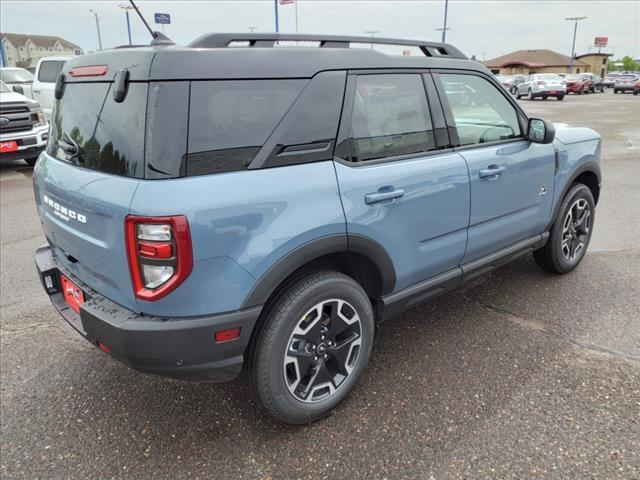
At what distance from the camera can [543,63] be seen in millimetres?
86625

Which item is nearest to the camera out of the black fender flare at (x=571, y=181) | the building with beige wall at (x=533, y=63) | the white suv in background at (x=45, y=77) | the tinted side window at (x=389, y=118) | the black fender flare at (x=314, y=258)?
the black fender flare at (x=314, y=258)

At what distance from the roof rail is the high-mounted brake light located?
1.57ft

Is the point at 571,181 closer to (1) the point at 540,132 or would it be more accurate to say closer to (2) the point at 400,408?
(1) the point at 540,132

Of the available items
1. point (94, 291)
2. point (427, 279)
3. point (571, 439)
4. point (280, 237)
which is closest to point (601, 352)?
point (571, 439)

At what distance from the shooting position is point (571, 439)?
2352 millimetres

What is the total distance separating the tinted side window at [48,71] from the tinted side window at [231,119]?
12.5 m

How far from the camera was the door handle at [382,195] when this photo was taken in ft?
8.08

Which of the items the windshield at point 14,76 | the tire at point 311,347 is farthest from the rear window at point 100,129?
the windshield at point 14,76

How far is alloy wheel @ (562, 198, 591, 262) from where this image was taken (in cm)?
412

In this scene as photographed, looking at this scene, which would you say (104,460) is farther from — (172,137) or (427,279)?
(427,279)

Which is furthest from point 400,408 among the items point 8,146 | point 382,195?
point 8,146

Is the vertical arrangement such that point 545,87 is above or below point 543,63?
below

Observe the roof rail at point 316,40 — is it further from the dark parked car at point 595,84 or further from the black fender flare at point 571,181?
the dark parked car at point 595,84

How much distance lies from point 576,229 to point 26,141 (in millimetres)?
9226
